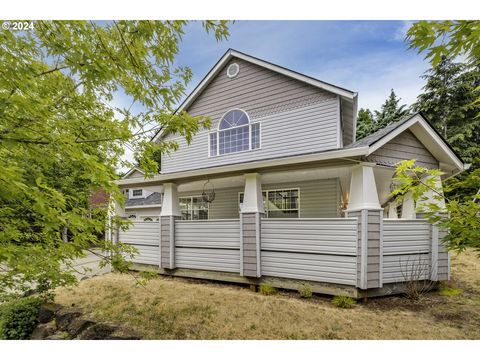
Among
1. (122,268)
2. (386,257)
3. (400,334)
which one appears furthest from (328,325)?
(122,268)

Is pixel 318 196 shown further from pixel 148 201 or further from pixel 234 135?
pixel 148 201

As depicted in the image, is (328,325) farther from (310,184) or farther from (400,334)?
(310,184)

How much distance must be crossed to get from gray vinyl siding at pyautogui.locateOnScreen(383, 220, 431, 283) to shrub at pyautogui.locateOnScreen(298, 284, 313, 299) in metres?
1.35

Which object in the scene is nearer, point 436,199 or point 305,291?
point 436,199

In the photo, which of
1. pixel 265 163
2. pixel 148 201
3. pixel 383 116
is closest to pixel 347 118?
pixel 265 163

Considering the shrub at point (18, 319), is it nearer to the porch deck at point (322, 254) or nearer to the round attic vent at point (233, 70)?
the porch deck at point (322, 254)

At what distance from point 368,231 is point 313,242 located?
3.27 ft

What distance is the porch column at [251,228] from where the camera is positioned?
530 centimetres

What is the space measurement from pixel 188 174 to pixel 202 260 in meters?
2.10

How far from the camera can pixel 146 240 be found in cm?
679

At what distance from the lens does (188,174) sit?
6102 mm

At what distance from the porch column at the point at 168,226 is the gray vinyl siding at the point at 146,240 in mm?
254

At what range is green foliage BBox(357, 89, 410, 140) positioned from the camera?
50.3 ft

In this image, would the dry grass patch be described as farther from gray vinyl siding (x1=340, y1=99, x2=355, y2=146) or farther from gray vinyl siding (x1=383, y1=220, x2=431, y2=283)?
gray vinyl siding (x1=340, y1=99, x2=355, y2=146)
